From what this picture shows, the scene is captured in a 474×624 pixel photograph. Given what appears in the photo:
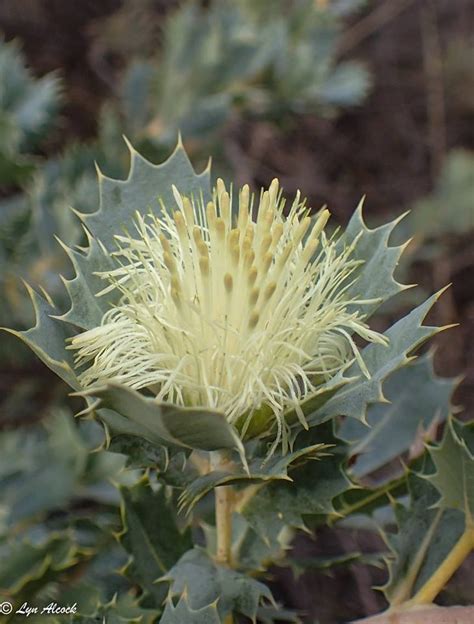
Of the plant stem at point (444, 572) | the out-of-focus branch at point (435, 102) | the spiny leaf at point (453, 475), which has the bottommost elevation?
the plant stem at point (444, 572)

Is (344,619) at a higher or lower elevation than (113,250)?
lower

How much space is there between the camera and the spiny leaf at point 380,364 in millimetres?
770

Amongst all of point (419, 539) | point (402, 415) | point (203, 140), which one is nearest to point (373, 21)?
point (203, 140)

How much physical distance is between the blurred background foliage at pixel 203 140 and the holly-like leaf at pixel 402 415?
369 mm

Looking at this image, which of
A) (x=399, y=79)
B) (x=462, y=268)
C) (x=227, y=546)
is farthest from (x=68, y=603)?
(x=399, y=79)

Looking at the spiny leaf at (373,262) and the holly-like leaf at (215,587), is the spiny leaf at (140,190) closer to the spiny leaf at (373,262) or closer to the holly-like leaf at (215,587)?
the spiny leaf at (373,262)

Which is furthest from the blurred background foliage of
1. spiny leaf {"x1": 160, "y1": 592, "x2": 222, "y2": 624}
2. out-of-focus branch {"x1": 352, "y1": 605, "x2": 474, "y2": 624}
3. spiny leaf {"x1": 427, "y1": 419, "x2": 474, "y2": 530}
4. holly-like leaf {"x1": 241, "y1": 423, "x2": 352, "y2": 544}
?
spiny leaf {"x1": 427, "y1": 419, "x2": 474, "y2": 530}

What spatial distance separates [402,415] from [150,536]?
0.47 meters

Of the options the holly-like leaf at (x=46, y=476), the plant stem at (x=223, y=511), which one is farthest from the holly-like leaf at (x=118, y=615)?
the holly-like leaf at (x=46, y=476)

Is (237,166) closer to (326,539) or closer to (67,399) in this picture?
(67,399)

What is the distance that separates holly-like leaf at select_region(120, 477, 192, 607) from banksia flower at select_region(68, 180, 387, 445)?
0.24 m

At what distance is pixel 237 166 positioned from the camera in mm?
2842

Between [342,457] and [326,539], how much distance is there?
1.38m

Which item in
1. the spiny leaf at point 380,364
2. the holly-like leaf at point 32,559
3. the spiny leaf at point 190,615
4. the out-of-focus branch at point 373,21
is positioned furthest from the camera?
the out-of-focus branch at point 373,21
